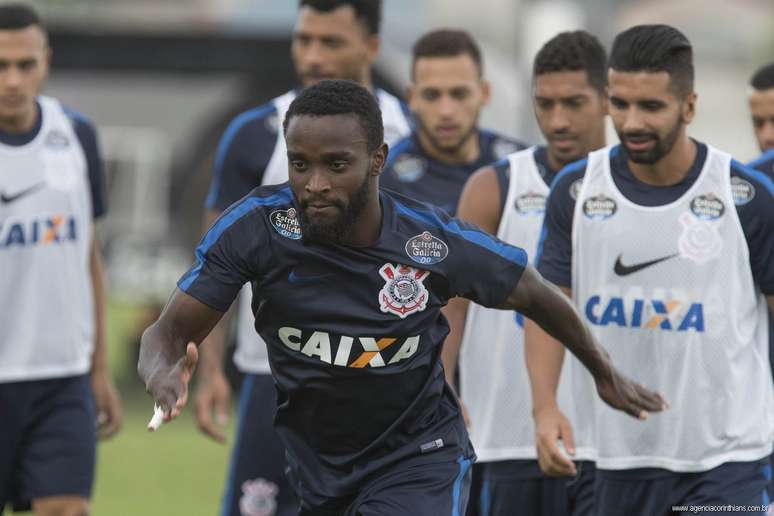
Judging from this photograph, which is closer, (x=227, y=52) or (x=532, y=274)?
(x=532, y=274)

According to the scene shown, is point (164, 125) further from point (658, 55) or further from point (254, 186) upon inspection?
point (658, 55)

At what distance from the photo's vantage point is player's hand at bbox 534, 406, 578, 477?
6355 mm

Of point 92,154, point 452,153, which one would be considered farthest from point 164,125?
point 452,153

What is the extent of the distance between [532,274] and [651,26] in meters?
1.43

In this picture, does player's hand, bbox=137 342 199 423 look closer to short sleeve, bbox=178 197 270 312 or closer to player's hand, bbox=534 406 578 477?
short sleeve, bbox=178 197 270 312

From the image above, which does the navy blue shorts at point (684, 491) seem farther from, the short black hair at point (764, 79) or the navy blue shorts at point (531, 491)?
the short black hair at point (764, 79)

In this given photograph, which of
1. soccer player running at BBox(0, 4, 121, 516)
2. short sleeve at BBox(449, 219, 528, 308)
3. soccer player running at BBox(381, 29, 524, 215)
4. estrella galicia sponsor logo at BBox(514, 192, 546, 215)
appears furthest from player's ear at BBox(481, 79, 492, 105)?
short sleeve at BBox(449, 219, 528, 308)

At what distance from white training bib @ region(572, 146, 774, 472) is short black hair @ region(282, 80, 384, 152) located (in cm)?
118

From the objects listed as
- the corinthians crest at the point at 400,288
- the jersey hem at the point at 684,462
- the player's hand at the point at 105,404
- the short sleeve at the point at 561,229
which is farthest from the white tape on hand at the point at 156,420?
the player's hand at the point at 105,404

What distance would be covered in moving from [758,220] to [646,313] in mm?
581

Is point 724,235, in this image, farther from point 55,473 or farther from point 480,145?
point 55,473

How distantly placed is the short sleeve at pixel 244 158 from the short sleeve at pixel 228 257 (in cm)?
247

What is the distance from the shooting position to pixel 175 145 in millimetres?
20188

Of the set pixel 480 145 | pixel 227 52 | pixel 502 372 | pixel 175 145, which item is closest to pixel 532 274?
pixel 502 372
